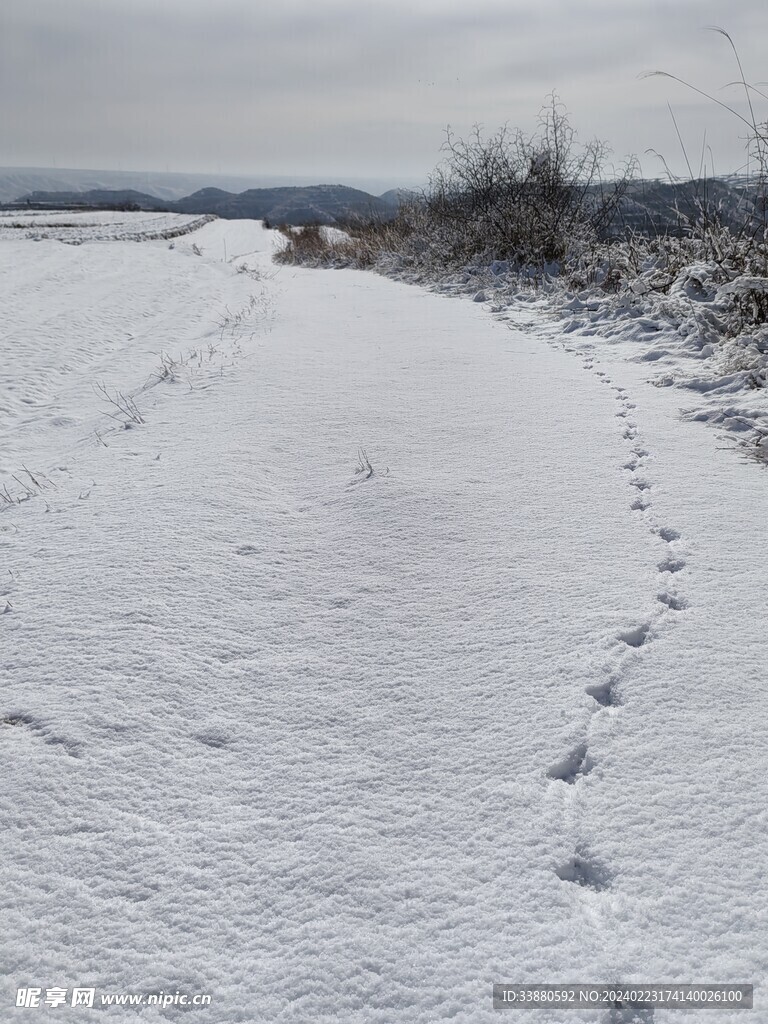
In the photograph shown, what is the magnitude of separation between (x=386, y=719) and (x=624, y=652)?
0.51 metres

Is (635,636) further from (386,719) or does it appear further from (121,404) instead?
(121,404)

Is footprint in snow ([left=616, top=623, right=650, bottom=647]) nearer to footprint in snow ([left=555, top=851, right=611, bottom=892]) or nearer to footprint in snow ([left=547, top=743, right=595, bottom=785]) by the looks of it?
footprint in snow ([left=547, top=743, right=595, bottom=785])

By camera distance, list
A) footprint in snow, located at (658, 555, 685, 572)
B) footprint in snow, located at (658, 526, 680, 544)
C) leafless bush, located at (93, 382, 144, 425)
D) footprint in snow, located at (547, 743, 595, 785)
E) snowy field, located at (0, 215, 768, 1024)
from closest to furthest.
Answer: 1. snowy field, located at (0, 215, 768, 1024)
2. footprint in snow, located at (547, 743, 595, 785)
3. footprint in snow, located at (658, 555, 685, 572)
4. footprint in snow, located at (658, 526, 680, 544)
5. leafless bush, located at (93, 382, 144, 425)

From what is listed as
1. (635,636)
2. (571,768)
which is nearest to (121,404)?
(635,636)

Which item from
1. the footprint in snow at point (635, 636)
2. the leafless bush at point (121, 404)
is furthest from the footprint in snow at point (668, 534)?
the leafless bush at point (121, 404)

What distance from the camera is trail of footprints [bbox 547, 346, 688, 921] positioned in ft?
3.25

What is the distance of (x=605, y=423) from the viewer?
2.88m

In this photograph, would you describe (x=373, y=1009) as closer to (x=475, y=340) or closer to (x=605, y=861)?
(x=605, y=861)

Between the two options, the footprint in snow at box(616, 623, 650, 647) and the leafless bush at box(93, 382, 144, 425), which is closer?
the footprint in snow at box(616, 623, 650, 647)

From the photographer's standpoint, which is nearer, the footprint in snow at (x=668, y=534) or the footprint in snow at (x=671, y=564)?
the footprint in snow at (x=671, y=564)

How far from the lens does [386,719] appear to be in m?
1.33

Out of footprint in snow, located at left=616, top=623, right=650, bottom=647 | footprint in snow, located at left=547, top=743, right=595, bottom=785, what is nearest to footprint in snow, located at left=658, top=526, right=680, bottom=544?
footprint in snow, located at left=616, top=623, right=650, bottom=647

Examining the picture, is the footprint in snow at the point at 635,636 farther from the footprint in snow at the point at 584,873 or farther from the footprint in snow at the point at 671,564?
the footprint in snow at the point at 584,873

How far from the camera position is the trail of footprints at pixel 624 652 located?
3.25ft
